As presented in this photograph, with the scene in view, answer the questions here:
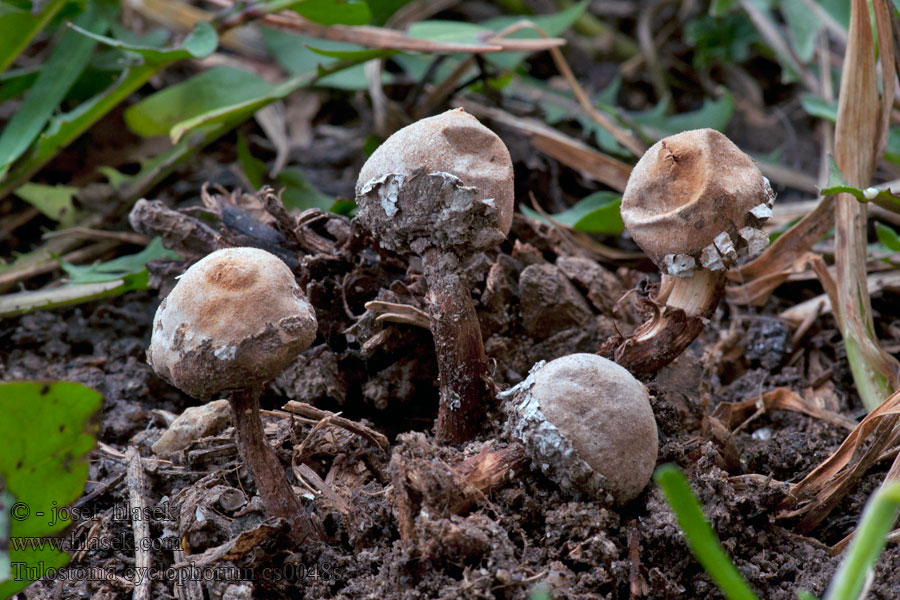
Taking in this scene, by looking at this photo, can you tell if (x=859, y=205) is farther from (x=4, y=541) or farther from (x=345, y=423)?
(x=4, y=541)

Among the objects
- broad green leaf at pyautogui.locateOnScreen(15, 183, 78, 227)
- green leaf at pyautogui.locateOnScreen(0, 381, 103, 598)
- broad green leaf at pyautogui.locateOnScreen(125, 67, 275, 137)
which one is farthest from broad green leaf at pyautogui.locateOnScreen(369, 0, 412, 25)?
green leaf at pyautogui.locateOnScreen(0, 381, 103, 598)

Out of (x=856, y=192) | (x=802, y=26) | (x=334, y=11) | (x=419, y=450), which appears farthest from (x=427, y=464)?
(x=802, y=26)

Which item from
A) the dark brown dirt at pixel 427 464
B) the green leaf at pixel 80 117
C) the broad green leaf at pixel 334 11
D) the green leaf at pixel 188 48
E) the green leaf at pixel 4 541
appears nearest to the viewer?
the green leaf at pixel 4 541

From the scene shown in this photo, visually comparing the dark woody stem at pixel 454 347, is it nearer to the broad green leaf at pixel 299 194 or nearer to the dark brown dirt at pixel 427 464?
the dark brown dirt at pixel 427 464

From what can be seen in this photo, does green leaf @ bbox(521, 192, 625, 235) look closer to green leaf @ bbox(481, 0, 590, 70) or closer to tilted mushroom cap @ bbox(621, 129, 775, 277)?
tilted mushroom cap @ bbox(621, 129, 775, 277)
